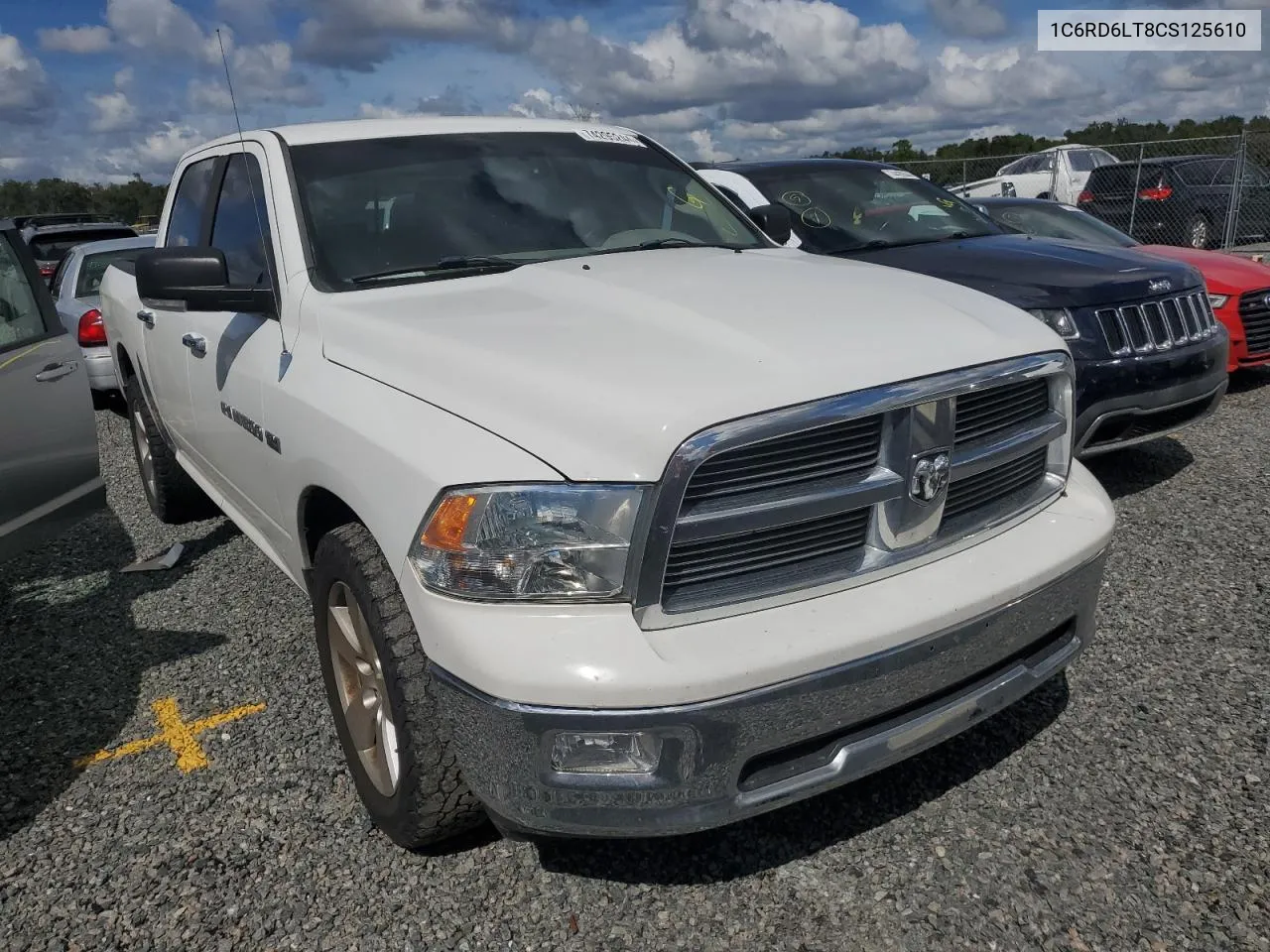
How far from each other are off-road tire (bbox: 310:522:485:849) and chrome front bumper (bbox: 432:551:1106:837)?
0.40 feet

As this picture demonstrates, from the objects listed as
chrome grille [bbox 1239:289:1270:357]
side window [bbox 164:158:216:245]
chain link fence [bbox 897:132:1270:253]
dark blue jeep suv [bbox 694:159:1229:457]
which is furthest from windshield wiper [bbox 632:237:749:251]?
chain link fence [bbox 897:132:1270:253]

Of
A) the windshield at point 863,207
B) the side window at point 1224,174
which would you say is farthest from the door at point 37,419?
the side window at point 1224,174

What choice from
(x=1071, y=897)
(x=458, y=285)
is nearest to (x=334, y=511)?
(x=458, y=285)

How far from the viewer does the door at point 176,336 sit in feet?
13.3

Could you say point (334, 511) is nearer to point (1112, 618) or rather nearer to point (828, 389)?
point (828, 389)

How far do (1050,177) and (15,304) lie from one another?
20211mm

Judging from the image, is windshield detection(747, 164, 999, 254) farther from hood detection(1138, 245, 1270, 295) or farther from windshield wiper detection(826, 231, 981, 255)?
hood detection(1138, 245, 1270, 295)

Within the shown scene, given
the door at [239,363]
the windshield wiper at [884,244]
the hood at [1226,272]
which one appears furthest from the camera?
the hood at [1226,272]

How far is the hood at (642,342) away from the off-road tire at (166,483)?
2.69 metres

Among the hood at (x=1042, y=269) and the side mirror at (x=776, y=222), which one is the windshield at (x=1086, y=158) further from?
Answer: the side mirror at (x=776, y=222)

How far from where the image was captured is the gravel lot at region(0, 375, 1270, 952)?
226cm

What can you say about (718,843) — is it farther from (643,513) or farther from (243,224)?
(243,224)

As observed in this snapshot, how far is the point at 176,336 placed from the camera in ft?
13.3

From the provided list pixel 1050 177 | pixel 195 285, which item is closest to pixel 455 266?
pixel 195 285
